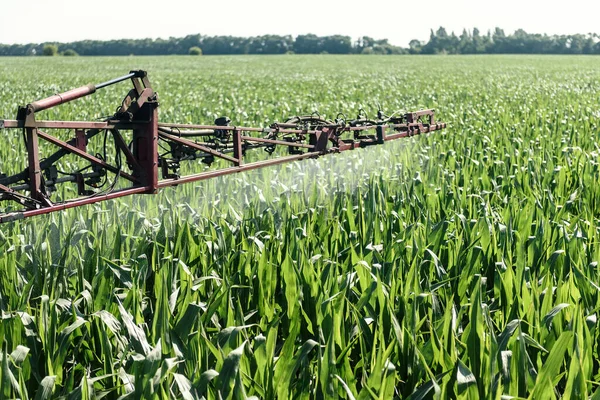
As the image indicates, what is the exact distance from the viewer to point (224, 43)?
12281 cm

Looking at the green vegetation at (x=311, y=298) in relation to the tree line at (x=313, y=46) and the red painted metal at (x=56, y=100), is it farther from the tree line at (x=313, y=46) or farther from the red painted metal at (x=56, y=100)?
the tree line at (x=313, y=46)

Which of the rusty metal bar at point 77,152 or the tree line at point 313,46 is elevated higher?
the tree line at point 313,46

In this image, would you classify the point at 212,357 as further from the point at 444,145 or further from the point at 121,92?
the point at 121,92

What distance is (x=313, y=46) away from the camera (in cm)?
12619

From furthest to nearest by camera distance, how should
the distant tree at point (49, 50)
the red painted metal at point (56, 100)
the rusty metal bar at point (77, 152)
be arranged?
the distant tree at point (49, 50) → the rusty metal bar at point (77, 152) → the red painted metal at point (56, 100)

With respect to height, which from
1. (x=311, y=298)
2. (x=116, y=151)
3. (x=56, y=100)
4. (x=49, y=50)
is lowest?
(x=311, y=298)

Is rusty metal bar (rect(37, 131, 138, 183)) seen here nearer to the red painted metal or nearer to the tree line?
the red painted metal

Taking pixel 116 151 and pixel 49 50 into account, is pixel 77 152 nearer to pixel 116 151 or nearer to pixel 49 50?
pixel 116 151

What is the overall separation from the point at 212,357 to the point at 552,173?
5.14m

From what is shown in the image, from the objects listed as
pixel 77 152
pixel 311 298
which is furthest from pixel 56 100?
pixel 311 298

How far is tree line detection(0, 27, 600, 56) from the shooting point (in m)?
119

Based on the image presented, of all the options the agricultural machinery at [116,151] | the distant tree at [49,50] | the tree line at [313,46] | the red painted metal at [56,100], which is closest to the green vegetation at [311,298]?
the agricultural machinery at [116,151]

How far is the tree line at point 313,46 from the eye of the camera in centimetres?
11856

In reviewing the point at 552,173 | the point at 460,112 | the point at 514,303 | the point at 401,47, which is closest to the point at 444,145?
the point at 552,173
